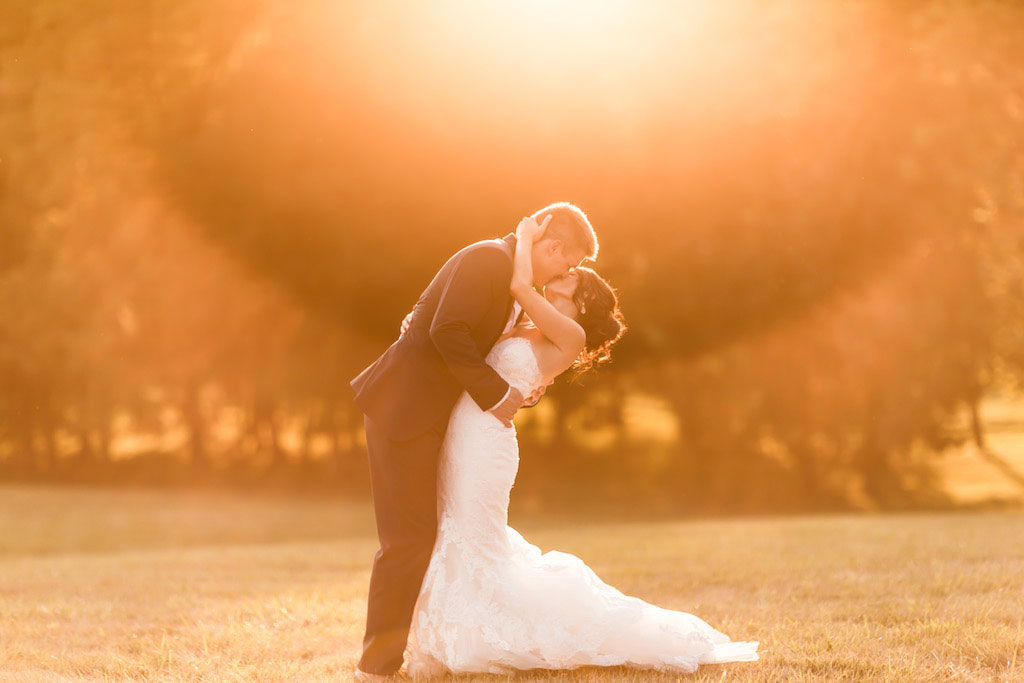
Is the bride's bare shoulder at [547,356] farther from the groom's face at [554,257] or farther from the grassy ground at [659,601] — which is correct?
the grassy ground at [659,601]

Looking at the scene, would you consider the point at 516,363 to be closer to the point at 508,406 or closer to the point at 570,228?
the point at 508,406

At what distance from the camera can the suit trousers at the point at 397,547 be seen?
17.7 ft

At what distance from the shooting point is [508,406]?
17.6 feet

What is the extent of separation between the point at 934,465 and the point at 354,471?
15.2 m

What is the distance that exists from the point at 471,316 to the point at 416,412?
1.95 feet

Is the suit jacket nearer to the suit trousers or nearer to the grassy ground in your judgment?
the suit trousers

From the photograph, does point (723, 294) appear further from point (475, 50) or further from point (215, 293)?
point (215, 293)

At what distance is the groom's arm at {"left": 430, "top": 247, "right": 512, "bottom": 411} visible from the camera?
516cm

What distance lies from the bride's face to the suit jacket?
258mm

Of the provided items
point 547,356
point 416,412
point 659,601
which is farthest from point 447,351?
point 659,601

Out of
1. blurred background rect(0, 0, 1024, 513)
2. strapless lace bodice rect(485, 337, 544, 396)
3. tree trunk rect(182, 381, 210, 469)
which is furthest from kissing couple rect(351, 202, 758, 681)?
tree trunk rect(182, 381, 210, 469)

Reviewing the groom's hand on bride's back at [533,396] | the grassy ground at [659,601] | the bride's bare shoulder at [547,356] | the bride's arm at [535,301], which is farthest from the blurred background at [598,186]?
the bride's arm at [535,301]

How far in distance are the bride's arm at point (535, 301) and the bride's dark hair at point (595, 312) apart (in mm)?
123

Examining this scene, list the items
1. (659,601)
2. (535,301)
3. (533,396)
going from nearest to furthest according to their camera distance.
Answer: (535,301), (533,396), (659,601)
